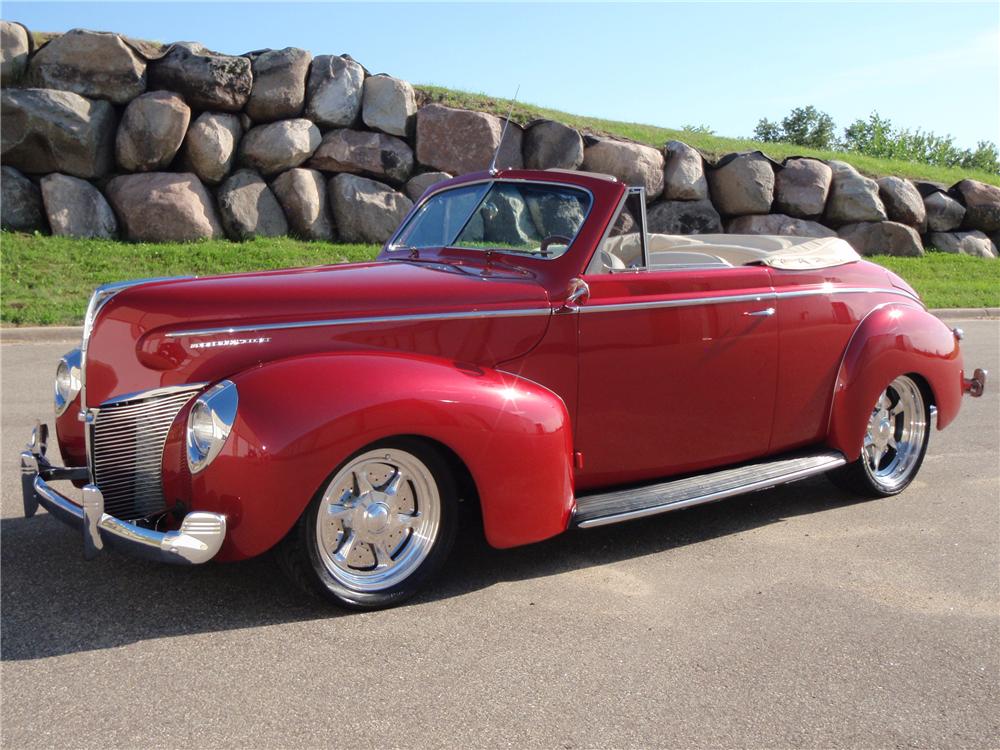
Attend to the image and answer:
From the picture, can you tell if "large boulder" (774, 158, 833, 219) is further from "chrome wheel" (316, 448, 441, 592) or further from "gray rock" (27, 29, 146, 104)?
"chrome wheel" (316, 448, 441, 592)

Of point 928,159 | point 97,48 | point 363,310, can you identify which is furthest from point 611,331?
point 928,159

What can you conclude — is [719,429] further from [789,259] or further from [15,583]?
[15,583]

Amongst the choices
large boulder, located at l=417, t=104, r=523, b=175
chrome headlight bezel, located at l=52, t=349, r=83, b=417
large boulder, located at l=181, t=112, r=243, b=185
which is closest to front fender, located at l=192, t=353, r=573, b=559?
chrome headlight bezel, located at l=52, t=349, r=83, b=417

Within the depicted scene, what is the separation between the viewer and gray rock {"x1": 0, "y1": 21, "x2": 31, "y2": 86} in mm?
13281

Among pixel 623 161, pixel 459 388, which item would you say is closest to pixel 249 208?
pixel 623 161

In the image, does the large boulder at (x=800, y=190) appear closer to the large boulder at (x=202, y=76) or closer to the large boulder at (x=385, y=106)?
the large boulder at (x=385, y=106)

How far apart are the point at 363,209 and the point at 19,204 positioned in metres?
4.63

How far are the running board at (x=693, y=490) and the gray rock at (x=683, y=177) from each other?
12.1 meters

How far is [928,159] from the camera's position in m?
39.7

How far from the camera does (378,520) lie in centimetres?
364

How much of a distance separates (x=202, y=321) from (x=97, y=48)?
11.8 m

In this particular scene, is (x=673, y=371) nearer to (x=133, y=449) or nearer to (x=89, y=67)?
(x=133, y=449)

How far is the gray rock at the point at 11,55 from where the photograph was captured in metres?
13.3

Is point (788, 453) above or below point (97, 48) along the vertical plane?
below
